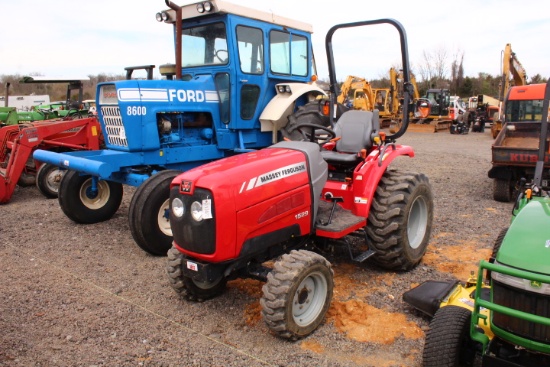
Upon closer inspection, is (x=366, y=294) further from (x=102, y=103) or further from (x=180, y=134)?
(x=102, y=103)

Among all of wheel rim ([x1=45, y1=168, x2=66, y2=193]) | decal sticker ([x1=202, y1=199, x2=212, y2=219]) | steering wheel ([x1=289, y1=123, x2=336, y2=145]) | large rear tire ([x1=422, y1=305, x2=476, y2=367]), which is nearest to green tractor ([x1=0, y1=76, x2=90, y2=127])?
wheel rim ([x1=45, y1=168, x2=66, y2=193])

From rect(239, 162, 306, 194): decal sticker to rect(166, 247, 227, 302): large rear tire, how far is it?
0.76 meters

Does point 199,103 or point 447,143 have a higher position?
point 199,103

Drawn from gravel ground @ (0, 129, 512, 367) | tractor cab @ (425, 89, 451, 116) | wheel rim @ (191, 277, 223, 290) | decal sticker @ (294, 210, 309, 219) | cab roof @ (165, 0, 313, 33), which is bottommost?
gravel ground @ (0, 129, 512, 367)

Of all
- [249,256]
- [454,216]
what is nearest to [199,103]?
[249,256]

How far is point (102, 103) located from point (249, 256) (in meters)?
3.70

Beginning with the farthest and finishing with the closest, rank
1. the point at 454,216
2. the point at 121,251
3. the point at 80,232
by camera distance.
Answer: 1. the point at 454,216
2. the point at 80,232
3. the point at 121,251

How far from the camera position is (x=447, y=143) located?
1700 centimetres

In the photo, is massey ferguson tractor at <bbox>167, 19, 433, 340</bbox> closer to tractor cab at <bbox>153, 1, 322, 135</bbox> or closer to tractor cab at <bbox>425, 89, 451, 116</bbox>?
tractor cab at <bbox>153, 1, 322, 135</bbox>

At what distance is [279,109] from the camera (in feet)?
21.1

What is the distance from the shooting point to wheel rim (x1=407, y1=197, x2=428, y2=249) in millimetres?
4602

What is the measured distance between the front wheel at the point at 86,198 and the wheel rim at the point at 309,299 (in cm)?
402

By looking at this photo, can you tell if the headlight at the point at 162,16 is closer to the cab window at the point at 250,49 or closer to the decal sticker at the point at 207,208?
the cab window at the point at 250,49

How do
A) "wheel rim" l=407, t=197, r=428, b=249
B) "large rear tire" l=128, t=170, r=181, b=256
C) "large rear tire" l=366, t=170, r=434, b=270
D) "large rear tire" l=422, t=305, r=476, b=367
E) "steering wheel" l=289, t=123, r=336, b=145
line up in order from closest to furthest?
1. "large rear tire" l=422, t=305, r=476, b=367
2. "large rear tire" l=366, t=170, r=434, b=270
3. "steering wheel" l=289, t=123, r=336, b=145
4. "wheel rim" l=407, t=197, r=428, b=249
5. "large rear tire" l=128, t=170, r=181, b=256
